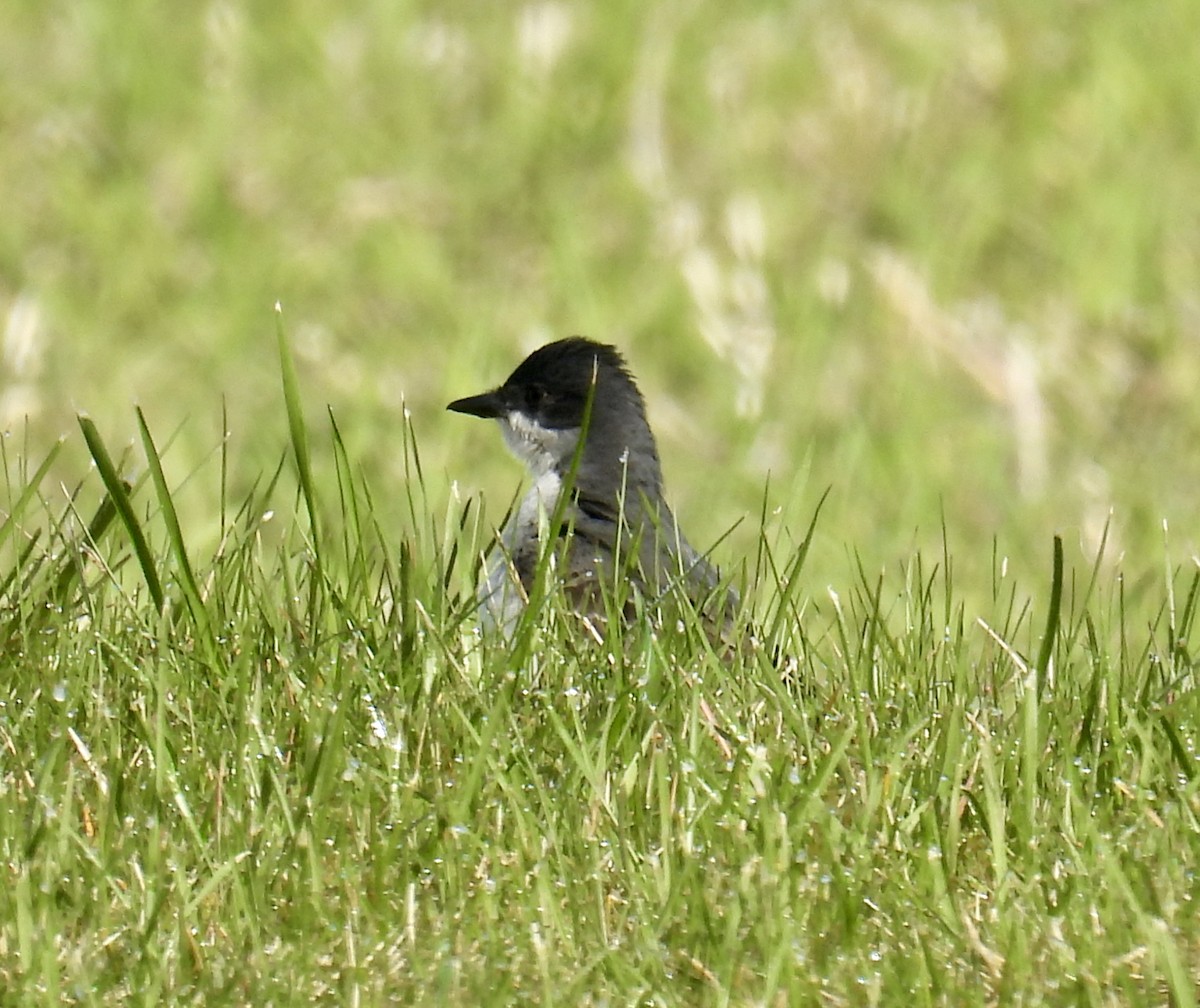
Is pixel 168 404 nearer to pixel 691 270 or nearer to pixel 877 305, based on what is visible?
pixel 691 270

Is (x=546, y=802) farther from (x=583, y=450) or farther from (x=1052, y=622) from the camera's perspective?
(x=583, y=450)

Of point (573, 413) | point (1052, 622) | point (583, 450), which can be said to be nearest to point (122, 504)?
point (583, 450)

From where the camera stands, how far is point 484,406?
7832 millimetres

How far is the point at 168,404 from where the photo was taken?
10805mm

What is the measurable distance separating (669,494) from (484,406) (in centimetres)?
220

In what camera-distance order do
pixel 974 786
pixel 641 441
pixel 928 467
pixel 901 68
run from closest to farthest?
pixel 974 786
pixel 641 441
pixel 928 467
pixel 901 68

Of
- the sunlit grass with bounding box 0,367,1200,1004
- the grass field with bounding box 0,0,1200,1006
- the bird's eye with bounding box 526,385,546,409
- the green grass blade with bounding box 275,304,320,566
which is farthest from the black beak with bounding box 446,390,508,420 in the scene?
the green grass blade with bounding box 275,304,320,566

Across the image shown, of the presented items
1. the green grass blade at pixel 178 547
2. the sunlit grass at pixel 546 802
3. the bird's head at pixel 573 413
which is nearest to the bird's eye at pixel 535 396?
the bird's head at pixel 573 413

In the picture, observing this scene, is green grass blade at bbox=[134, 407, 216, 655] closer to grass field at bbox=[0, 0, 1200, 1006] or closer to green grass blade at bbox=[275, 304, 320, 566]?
grass field at bbox=[0, 0, 1200, 1006]

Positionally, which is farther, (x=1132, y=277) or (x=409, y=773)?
(x=1132, y=277)

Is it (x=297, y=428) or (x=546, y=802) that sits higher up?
(x=297, y=428)

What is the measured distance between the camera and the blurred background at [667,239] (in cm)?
1066

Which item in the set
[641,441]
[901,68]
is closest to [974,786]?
[641,441]

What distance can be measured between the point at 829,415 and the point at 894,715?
19.6 feet
